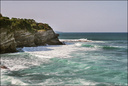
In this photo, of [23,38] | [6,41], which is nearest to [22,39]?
[23,38]

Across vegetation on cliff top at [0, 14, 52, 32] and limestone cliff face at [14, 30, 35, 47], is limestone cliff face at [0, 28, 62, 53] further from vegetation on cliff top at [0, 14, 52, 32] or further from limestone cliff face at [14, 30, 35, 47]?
vegetation on cliff top at [0, 14, 52, 32]

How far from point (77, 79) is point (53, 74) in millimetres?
3125

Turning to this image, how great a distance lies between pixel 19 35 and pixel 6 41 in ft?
30.1

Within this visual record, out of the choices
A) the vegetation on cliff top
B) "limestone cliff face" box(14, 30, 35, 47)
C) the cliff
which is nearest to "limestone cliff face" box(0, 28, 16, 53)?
the cliff

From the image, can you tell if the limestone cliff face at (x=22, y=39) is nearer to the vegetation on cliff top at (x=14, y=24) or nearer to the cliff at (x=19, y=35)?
the cliff at (x=19, y=35)

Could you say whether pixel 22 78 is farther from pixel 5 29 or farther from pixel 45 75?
pixel 5 29

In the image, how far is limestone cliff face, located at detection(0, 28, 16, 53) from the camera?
1258 inches

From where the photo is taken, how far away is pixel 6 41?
108 ft

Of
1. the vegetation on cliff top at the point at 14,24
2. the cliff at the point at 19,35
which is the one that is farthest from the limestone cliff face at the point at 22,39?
the vegetation on cliff top at the point at 14,24

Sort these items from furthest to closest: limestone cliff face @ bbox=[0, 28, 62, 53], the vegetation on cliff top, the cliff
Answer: the vegetation on cliff top
the cliff
limestone cliff face @ bbox=[0, 28, 62, 53]

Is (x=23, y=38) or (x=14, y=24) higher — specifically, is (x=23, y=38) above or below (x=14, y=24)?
below

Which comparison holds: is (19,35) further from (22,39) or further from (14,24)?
(14,24)

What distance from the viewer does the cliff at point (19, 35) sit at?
3276 cm

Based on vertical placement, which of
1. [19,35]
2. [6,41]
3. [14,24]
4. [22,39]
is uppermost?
[14,24]
